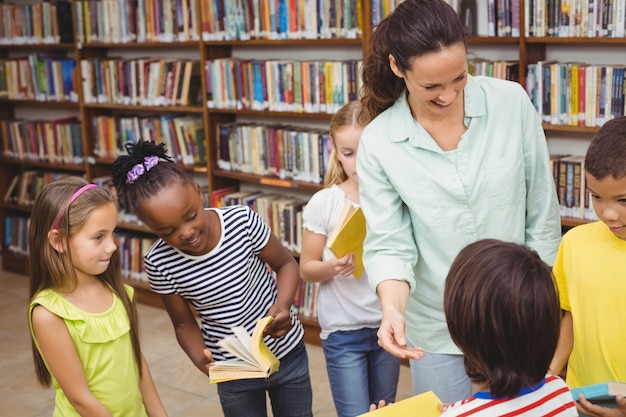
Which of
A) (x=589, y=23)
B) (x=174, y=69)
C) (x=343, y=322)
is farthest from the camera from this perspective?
(x=174, y=69)

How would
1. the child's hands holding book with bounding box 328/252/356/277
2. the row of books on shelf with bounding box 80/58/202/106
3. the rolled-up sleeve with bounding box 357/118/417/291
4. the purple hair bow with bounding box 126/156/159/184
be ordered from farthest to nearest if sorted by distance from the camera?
the row of books on shelf with bounding box 80/58/202/106 → the child's hands holding book with bounding box 328/252/356/277 → the purple hair bow with bounding box 126/156/159/184 → the rolled-up sleeve with bounding box 357/118/417/291

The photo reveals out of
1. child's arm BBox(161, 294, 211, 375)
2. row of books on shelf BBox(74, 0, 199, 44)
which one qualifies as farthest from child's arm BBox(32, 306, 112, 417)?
row of books on shelf BBox(74, 0, 199, 44)

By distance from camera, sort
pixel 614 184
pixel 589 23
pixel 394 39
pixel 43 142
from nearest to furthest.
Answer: pixel 614 184 < pixel 394 39 < pixel 589 23 < pixel 43 142

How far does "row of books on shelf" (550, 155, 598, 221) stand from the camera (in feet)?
11.3

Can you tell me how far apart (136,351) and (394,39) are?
1.07 metres

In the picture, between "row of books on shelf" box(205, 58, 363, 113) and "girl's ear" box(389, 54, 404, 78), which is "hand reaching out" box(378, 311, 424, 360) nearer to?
"girl's ear" box(389, 54, 404, 78)

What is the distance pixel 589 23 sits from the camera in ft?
10.8

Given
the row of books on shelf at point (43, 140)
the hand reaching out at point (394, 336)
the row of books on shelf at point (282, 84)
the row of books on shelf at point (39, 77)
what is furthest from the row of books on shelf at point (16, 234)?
the hand reaching out at point (394, 336)

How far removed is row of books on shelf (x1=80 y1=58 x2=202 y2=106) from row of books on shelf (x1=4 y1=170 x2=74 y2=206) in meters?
0.83

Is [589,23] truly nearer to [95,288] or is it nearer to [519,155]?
[519,155]

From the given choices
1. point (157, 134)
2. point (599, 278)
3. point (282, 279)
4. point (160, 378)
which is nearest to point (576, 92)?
point (282, 279)

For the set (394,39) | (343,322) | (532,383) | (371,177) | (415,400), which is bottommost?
(343,322)

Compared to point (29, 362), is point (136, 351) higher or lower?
higher

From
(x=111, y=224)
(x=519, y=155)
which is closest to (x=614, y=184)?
(x=519, y=155)
